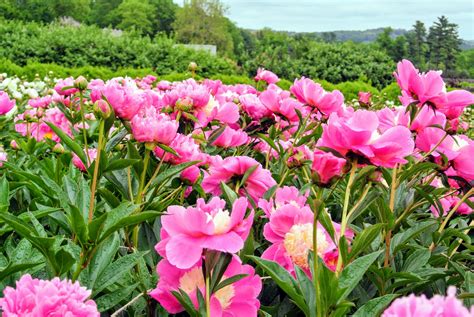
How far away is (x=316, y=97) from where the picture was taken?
1.47m

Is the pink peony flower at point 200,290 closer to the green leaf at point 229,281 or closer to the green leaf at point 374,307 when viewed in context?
the green leaf at point 229,281

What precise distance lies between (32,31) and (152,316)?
16.8m

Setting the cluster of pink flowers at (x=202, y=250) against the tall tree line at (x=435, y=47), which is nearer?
the cluster of pink flowers at (x=202, y=250)

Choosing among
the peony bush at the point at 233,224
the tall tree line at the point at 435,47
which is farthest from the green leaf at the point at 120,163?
the tall tree line at the point at 435,47

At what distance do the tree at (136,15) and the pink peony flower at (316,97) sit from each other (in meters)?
53.4

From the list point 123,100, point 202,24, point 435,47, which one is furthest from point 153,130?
point 202,24

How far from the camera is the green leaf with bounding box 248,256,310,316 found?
29.5 inches

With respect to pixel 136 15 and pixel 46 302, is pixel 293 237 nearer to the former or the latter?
pixel 46 302

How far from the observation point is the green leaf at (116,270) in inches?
31.8

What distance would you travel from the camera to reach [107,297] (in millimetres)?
810

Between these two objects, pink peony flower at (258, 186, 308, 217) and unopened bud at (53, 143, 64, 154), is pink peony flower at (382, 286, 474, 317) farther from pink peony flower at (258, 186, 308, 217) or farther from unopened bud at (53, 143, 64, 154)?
unopened bud at (53, 143, 64, 154)

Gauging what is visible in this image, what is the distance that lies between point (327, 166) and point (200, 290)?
10.6 inches

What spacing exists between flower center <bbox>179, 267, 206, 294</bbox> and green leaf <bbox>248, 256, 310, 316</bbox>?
79 mm

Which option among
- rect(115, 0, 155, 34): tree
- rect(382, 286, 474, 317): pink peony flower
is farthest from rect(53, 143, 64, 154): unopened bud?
rect(115, 0, 155, 34): tree
